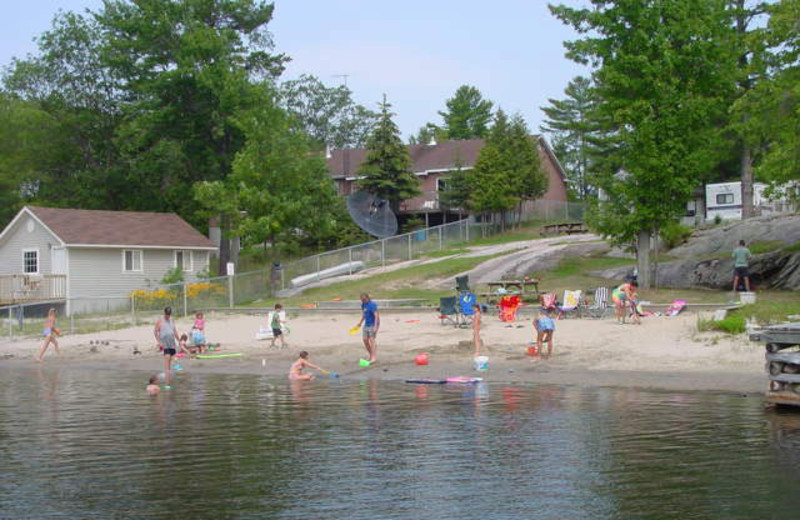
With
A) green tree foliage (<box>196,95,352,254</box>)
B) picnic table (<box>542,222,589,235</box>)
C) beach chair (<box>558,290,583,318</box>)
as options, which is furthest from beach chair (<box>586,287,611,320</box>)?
picnic table (<box>542,222,589,235</box>)

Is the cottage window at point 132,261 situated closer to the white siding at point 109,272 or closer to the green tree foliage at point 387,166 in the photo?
the white siding at point 109,272

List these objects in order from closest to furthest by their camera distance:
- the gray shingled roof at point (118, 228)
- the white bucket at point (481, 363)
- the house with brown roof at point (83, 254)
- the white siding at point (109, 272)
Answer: the white bucket at point (481, 363), the house with brown roof at point (83, 254), the white siding at point (109, 272), the gray shingled roof at point (118, 228)

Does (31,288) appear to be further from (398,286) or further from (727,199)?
(727,199)

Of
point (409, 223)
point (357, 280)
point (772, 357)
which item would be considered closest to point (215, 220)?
point (409, 223)

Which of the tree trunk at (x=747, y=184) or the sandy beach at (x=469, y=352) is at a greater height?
the tree trunk at (x=747, y=184)

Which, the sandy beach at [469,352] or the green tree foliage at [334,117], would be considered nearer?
the sandy beach at [469,352]

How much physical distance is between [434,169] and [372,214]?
584 inches

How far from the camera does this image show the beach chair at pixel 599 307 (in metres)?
27.8

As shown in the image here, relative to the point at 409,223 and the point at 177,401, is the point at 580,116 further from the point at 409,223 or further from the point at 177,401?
the point at 177,401

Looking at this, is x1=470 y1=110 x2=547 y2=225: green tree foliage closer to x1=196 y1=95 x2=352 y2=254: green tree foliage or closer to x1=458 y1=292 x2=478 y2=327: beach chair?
x1=196 y1=95 x2=352 y2=254: green tree foliage

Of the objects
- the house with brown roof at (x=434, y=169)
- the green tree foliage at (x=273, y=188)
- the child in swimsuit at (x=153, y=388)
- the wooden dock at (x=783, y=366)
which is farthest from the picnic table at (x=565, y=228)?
the wooden dock at (x=783, y=366)

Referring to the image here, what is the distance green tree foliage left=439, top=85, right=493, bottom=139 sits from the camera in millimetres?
99188

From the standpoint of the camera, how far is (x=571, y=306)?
28031mm

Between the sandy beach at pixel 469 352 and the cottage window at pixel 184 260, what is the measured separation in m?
15.0
